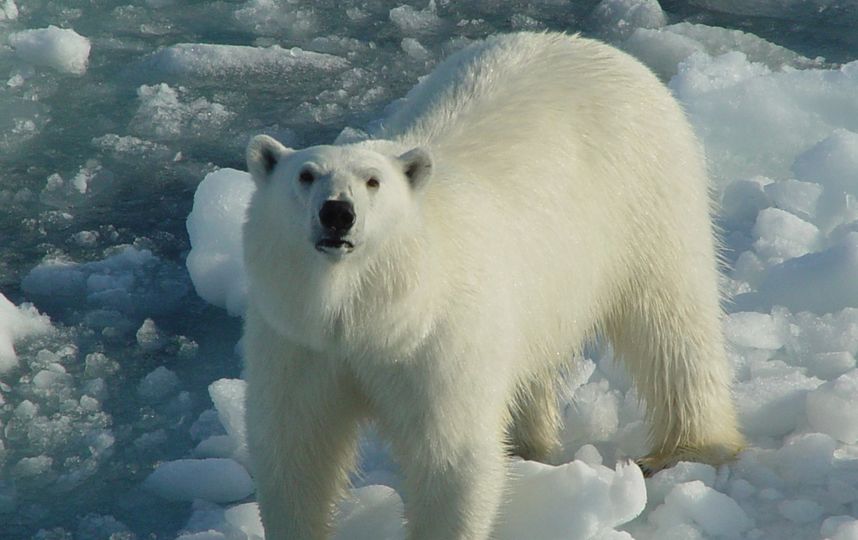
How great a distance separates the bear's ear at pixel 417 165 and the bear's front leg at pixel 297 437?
50 cm

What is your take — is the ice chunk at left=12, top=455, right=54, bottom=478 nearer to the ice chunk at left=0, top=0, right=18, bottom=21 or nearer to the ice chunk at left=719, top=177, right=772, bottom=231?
the ice chunk at left=719, top=177, right=772, bottom=231

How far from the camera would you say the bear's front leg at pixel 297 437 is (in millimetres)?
3268

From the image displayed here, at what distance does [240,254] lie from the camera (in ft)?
17.2

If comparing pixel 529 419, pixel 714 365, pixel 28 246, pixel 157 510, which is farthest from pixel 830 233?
pixel 28 246

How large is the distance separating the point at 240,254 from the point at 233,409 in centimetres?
104

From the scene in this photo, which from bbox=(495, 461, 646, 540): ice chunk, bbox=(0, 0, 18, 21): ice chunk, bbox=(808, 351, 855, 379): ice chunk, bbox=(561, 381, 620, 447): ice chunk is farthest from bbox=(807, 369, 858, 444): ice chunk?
bbox=(0, 0, 18, 21): ice chunk

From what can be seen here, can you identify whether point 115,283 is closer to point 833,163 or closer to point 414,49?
point 414,49

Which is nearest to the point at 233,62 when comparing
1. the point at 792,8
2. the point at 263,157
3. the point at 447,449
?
the point at 792,8

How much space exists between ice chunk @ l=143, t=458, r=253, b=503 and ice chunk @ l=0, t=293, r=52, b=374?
0.90m

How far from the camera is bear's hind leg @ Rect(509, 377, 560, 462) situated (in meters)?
4.27

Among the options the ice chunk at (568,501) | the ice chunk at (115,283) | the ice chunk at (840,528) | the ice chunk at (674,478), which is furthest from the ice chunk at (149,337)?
the ice chunk at (840,528)

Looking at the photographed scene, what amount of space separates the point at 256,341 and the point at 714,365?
64.9 inches

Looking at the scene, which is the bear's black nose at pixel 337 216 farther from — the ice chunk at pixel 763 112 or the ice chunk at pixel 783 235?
the ice chunk at pixel 763 112

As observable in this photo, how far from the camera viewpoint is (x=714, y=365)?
425 cm
